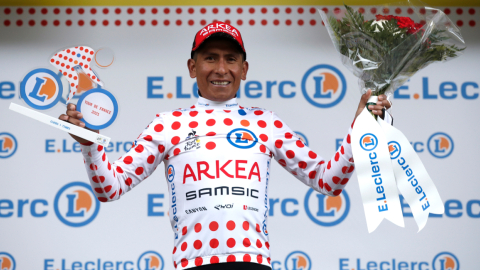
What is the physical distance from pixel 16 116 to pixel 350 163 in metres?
2.59

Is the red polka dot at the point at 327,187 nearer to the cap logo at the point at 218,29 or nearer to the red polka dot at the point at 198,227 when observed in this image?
the red polka dot at the point at 198,227

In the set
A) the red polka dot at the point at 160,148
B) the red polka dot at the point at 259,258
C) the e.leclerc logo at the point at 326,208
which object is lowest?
the red polka dot at the point at 259,258

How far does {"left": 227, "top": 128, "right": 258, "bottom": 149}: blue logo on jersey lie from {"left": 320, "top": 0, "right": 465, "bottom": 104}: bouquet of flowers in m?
0.46

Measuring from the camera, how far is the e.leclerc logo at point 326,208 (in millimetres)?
3542

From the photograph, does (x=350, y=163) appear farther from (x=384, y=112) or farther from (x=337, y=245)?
(x=337, y=245)

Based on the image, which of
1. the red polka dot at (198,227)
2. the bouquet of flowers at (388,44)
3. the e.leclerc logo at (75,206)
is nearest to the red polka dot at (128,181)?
the red polka dot at (198,227)

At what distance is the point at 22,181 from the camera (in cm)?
356

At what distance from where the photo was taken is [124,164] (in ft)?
6.47

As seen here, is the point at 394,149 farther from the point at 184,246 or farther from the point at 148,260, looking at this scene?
the point at 148,260

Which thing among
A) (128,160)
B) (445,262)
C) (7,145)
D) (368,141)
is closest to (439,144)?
(445,262)

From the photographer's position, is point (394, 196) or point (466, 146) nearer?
point (394, 196)

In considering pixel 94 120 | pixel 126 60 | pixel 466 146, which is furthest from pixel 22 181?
pixel 466 146

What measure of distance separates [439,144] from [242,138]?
6.85 ft

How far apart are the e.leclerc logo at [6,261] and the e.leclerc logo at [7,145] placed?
26.3 inches
